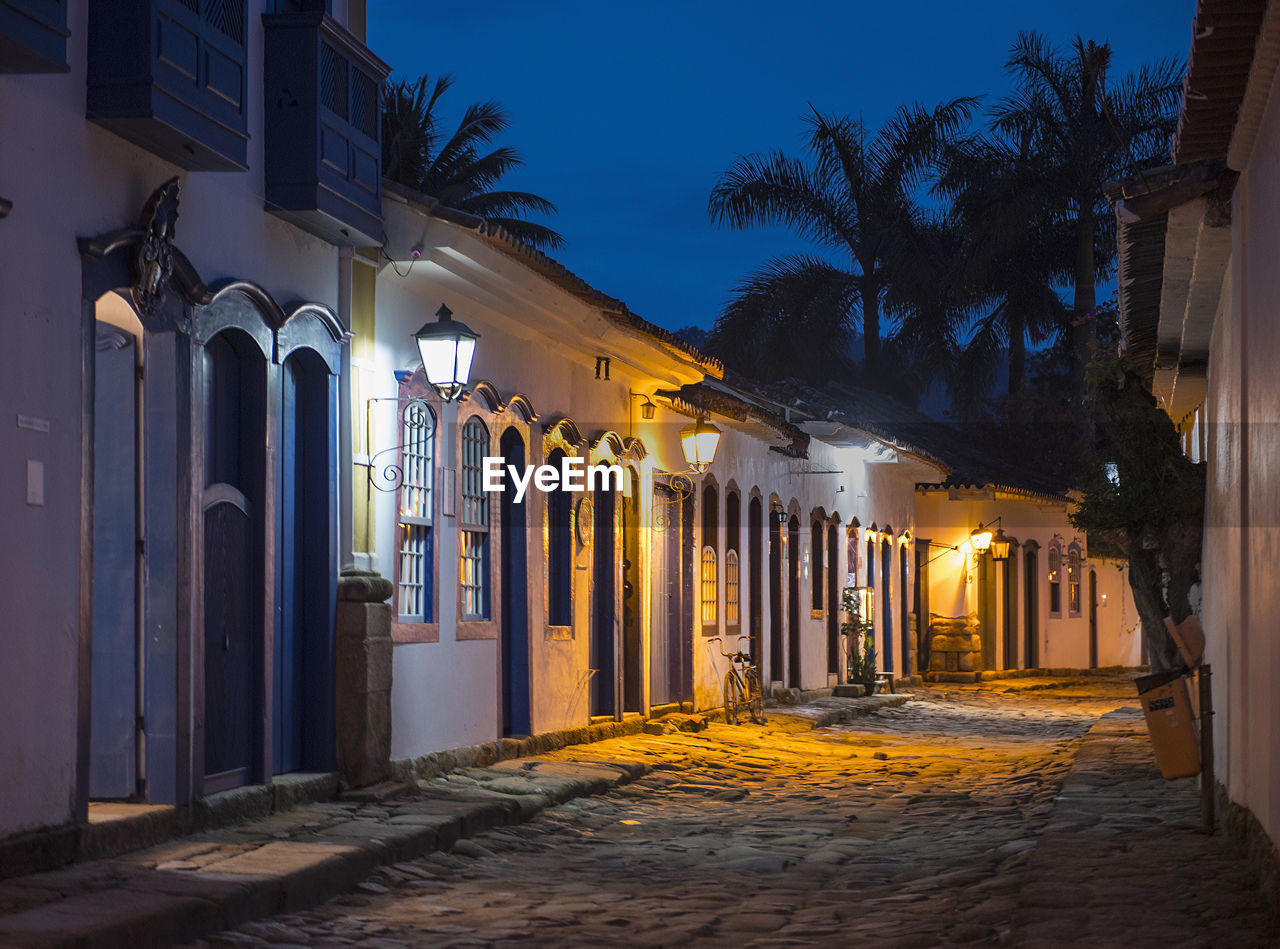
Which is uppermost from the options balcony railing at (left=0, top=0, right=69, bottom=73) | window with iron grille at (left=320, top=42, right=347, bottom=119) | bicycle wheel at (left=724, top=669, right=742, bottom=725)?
window with iron grille at (left=320, top=42, right=347, bottom=119)

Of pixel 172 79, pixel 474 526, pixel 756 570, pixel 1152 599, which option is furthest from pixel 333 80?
pixel 756 570

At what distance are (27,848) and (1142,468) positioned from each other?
716 cm

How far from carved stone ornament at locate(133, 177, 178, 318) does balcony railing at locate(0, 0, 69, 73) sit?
1044 mm

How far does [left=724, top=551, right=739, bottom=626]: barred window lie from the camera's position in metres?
18.8

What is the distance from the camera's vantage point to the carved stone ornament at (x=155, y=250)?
290 inches

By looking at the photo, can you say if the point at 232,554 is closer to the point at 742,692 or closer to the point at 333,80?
the point at 333,80

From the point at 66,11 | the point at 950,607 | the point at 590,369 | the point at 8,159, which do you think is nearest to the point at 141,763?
the point at 8,159

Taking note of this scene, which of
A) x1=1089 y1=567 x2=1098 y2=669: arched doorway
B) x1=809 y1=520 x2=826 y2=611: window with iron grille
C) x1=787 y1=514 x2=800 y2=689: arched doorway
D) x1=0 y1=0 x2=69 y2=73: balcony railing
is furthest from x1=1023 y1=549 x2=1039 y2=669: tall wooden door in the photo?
x1=0 y1=0 x2=69 y2=73: balcony railing

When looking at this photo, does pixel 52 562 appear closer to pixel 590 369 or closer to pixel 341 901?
pixel 341 901

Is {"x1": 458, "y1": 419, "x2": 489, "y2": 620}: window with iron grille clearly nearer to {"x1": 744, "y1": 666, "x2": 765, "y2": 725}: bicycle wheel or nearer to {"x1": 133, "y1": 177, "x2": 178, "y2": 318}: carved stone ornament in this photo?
{"x1": 133, "y1": 177, "x2": 178, "y2": 318}: carved stone ornament

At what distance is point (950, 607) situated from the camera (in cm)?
2939

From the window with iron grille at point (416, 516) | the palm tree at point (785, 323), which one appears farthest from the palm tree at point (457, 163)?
the window with iron grille at point (416, 516)

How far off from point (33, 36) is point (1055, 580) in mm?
28489

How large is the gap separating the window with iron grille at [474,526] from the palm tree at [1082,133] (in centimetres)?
2045
